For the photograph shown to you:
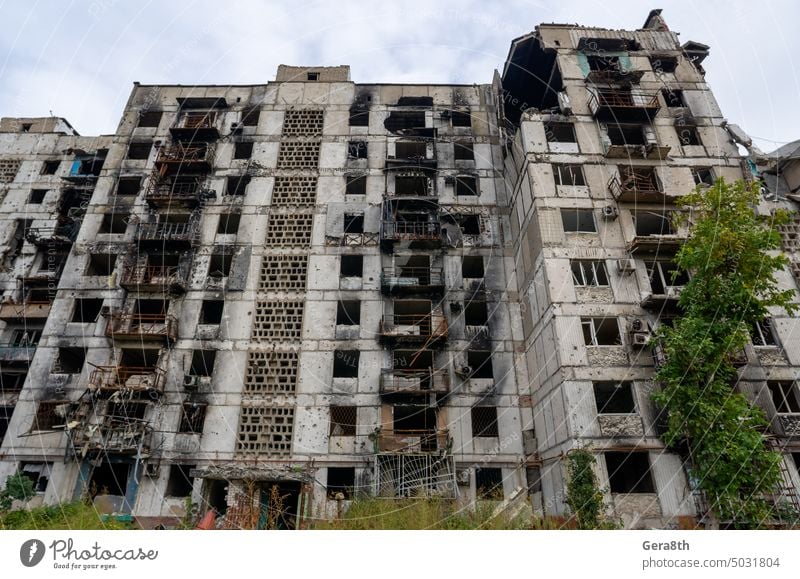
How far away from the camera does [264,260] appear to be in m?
24.4

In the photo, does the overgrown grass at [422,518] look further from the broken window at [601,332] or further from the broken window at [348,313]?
the broken window at [348,313]

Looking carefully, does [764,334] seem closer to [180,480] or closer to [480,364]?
[480,364]

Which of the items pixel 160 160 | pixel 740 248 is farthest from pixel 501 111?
pixel 160 160

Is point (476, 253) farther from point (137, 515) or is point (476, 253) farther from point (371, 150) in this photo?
point (137, 515)

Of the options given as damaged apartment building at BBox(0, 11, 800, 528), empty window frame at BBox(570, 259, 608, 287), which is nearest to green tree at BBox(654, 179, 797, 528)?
damaged apartment building at BBox(0, 11, 800, 528)

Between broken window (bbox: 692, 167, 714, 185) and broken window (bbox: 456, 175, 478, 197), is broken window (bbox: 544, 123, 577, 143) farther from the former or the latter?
broken window (bbox: 692, 167, 714, 185)

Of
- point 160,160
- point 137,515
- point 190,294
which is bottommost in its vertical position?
point 137,515

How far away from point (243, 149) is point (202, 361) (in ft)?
43.2

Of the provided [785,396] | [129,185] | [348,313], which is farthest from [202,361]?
[785,396]

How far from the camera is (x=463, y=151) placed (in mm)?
27766

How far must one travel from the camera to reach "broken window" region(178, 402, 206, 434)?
819 inches

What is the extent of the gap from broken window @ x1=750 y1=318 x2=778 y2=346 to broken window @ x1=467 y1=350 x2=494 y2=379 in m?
10.7

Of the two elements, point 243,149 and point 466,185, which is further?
point 243,149
